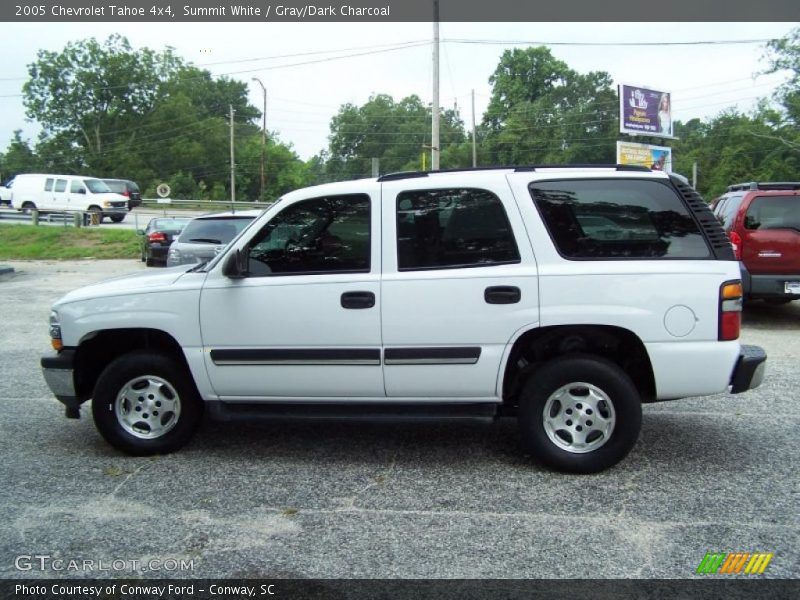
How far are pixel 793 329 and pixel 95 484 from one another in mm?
9188

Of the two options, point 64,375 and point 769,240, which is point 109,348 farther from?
point 769,240

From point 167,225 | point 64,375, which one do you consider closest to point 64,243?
point 167,225

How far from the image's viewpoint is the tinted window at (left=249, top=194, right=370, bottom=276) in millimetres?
4723

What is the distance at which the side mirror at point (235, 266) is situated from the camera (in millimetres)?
4672

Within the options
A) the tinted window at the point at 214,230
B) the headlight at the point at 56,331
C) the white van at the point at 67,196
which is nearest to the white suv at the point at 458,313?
the headlight at the point at 56,331

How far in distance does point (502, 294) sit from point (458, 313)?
0.30m

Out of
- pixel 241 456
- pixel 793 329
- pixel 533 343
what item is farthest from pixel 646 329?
pixel 793 329

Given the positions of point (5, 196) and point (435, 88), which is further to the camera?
point (5, 196)

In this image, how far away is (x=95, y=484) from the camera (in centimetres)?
454

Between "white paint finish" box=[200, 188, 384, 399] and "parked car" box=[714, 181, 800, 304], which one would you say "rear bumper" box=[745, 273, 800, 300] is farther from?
"white paint finish" box=[200, 188, 384, 399]

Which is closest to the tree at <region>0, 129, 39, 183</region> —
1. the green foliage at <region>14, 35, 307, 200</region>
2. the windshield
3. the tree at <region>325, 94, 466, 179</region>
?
the green foliage at <region>14, 35, 307, 200</region>

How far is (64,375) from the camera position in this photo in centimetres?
496

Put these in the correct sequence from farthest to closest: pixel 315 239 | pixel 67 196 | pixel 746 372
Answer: pixel 67 196
pixel 315 239
pixel 746 372

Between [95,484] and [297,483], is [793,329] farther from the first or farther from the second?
[95,484]
